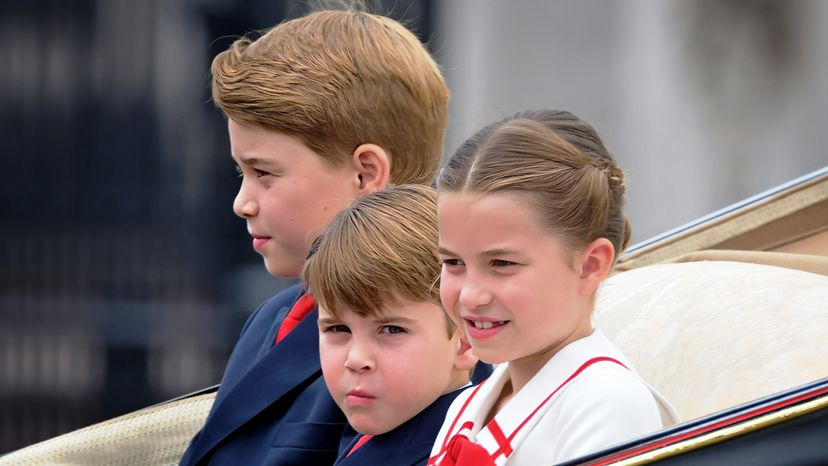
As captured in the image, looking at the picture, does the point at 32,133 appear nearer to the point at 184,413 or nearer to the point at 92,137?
the point at 92,137

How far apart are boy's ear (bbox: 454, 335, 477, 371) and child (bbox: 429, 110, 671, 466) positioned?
0.72 ft

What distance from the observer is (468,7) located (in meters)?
5.86

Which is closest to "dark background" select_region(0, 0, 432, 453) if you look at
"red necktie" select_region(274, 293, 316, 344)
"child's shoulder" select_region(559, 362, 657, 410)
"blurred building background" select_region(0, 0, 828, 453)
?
"blurred building background" select_region(0, 0, 828, 453)

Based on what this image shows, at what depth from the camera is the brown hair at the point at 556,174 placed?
4.74 ft

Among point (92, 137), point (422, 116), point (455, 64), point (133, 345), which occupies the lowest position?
point (133, 345)

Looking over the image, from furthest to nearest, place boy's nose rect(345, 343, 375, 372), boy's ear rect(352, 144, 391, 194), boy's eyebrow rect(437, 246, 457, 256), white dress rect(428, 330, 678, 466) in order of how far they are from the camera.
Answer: boy's ear rect(352, 144, 391, 194)
boy's nose rect(345, 343, 375, 372)
boy's eyebrow rect(437, 246, 457, 256)
white dress rect(428, 330, 678, 466)

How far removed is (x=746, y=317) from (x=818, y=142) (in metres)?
4.09

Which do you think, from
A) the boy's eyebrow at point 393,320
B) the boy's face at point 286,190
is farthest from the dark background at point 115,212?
the boy's eyebrow at point 393,320

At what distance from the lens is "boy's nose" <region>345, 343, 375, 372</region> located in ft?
5.43

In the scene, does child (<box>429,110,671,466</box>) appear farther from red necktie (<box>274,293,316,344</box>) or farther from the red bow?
red necktie (<box>274,293,316,344</box>)

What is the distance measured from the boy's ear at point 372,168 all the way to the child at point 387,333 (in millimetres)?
217

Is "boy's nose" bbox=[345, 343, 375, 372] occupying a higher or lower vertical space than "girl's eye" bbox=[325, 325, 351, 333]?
lower

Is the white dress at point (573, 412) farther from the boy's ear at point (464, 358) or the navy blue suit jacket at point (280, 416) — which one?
the navy blue suit jacket at point (280, 416)

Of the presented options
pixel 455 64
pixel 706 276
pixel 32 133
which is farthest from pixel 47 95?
pixel 706 276
